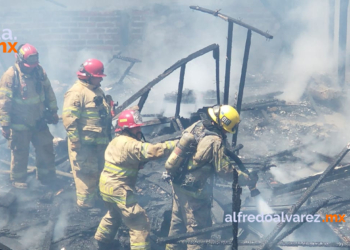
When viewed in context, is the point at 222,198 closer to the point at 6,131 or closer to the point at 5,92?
the point at 6,131

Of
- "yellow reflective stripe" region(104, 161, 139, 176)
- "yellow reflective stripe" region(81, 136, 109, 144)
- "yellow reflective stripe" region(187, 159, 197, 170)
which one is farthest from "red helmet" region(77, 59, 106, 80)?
"yellow reflective stripe" region(187, 159, 197, 170)

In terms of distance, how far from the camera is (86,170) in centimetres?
556

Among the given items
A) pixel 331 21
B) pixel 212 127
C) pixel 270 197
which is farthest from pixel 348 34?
pixel 212 127

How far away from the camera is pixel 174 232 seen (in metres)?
4.73

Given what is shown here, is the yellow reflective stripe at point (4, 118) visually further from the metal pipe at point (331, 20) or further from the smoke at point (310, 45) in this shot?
the metal pipe at point (331, 20)

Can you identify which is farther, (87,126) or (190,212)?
(87,126)

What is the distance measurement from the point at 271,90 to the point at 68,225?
8.13 meters

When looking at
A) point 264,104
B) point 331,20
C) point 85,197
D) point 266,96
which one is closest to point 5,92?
point 85,197

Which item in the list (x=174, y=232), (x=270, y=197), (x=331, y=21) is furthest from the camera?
(x=331, y=21)

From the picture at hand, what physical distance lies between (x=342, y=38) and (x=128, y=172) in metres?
10.4

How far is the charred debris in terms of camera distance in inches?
182

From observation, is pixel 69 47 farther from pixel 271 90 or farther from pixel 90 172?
pixel 90 172

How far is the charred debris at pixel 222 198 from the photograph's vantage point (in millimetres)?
4613

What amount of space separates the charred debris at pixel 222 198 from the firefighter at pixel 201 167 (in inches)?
9.3
